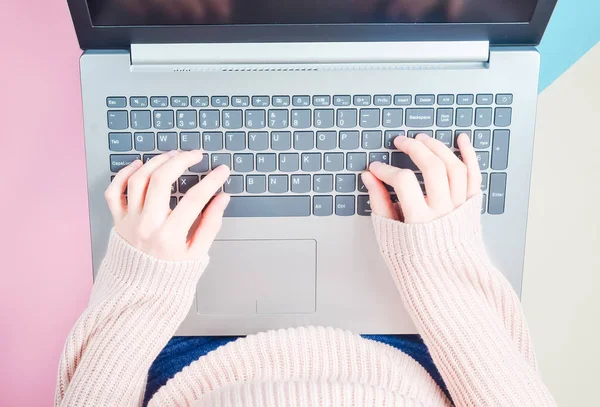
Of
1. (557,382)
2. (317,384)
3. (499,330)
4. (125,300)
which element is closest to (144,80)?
(125,300)

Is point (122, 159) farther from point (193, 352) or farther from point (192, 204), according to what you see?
point (193, 352)

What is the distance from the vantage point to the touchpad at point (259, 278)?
0.61m

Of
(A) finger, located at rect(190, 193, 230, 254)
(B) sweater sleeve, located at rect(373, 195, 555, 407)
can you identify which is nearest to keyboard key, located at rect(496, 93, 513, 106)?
(B) sweater sleeve, located at rect(373, 195, 555, 407)

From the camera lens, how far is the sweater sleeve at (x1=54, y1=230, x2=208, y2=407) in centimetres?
56

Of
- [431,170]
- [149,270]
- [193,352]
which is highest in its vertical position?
[431,170]

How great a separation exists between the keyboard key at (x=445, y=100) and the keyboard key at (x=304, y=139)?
5.5 inches

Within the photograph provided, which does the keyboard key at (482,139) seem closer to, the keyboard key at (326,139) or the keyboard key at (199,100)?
the keyboard key at (326,139)

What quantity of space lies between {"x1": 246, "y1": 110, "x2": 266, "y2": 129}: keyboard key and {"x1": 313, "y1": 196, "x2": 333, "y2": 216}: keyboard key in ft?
0.32

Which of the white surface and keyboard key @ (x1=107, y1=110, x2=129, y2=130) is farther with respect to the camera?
the white surface

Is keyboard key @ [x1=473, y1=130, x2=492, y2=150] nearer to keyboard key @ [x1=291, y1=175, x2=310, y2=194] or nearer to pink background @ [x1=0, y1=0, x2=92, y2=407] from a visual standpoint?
keyboard key @ [x1=291, y1=175, x2=310, y2=194]

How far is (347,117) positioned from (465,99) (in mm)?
127

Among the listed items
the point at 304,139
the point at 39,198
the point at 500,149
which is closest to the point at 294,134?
the point at 304,139

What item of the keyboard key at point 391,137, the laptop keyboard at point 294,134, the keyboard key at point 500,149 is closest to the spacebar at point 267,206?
the laptop keyboard at point 294,134

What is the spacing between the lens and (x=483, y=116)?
0.58 meters
